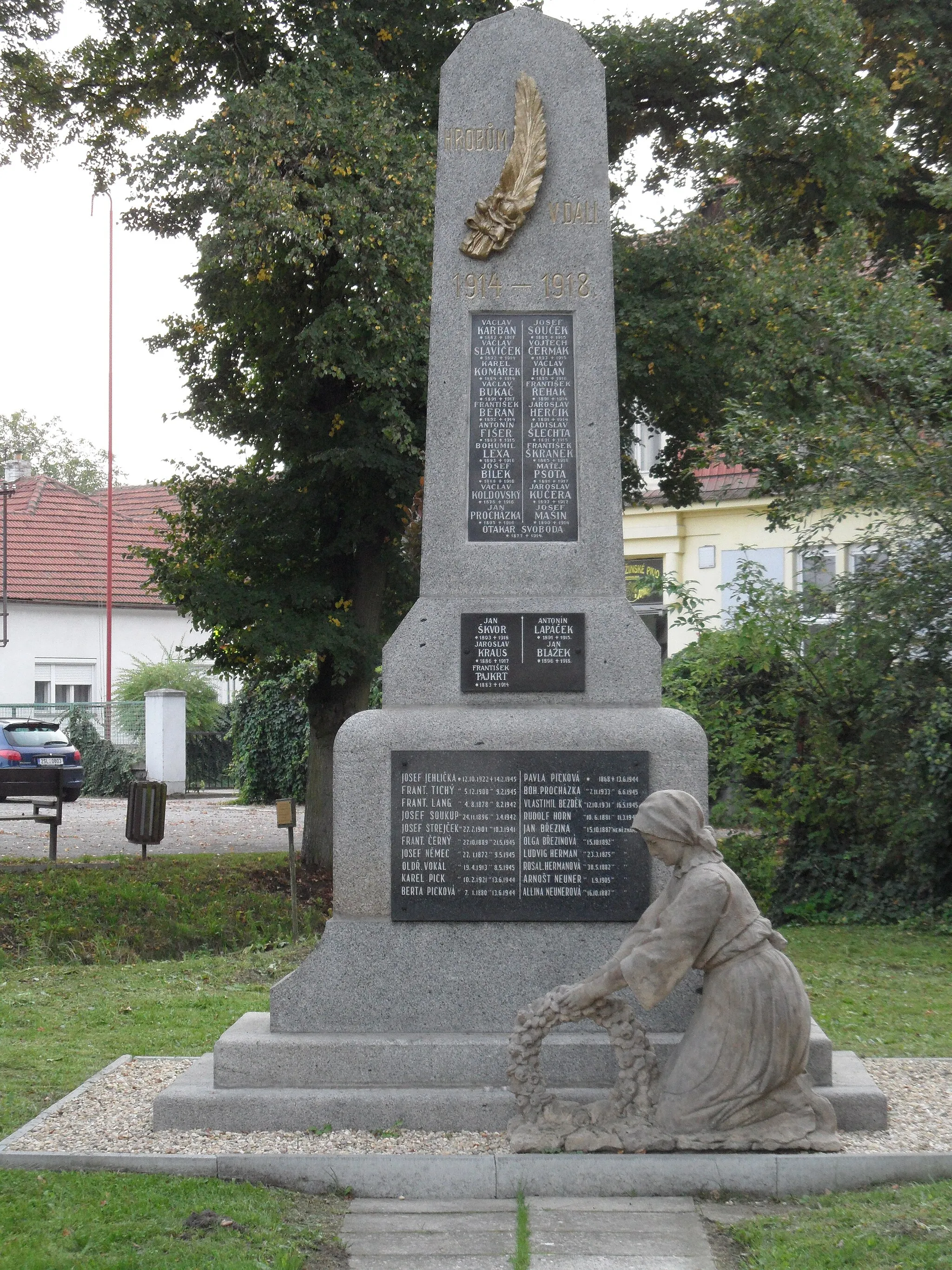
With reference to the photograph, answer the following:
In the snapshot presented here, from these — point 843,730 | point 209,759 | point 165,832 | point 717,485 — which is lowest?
point 165,832

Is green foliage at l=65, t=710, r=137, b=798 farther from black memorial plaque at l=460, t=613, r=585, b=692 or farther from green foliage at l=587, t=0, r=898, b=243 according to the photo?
black memorial plaque at l=460, t=613, r=585, b=692

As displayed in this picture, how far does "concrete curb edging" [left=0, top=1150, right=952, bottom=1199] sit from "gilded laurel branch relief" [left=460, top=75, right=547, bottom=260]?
4.05m

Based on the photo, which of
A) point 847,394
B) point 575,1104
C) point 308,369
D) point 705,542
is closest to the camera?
point 575,1104

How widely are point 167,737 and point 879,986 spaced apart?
955 inches

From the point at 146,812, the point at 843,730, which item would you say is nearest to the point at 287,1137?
the point at 843,730

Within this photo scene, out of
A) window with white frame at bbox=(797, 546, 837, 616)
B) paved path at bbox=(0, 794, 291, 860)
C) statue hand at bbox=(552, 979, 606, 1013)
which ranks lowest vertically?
paved path at bbox=(0, 794, 291, 860)

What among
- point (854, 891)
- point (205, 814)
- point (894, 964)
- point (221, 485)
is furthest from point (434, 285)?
point (205, 814)

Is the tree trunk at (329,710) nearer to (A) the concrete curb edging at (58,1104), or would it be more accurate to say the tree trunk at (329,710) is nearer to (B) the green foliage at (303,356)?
(B) the green foliage at (303,356)

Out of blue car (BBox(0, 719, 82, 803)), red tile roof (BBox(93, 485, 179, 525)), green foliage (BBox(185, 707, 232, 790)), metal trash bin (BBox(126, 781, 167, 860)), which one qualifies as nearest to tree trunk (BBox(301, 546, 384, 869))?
metal trash bin (BBox(126, 781, 167, 860))

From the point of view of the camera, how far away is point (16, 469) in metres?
46.1

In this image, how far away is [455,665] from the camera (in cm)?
659

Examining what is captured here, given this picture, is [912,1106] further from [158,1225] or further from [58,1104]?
[58,1104]

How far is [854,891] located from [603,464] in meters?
8.17

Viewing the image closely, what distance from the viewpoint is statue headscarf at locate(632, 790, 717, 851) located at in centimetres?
552
